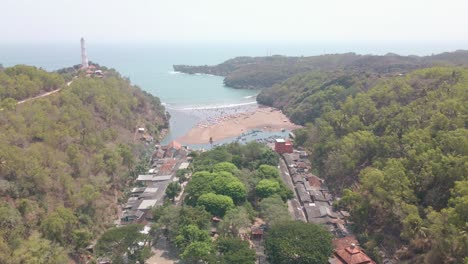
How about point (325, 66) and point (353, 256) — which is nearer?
point (353, 256)

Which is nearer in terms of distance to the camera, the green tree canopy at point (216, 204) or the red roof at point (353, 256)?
the red roof at point (353, 256)

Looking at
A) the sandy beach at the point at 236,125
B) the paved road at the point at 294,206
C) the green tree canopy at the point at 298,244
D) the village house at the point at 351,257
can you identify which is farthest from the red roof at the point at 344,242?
the sandy beach at the point at 236,125

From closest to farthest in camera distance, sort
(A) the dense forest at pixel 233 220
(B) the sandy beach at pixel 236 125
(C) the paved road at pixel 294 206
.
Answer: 1. (A) the dense forest at pixel 233 220
2. (C) the paved road at pixel 294 206
3. (B) the sandy beach at pixel 236 125

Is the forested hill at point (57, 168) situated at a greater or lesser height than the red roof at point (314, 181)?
greater

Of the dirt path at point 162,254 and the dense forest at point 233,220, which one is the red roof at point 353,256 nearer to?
the dense forest at point 233,220

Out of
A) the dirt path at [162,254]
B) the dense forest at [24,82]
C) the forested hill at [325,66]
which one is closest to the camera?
the dirt path at [162,254]

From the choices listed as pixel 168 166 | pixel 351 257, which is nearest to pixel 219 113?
pixel 168 166

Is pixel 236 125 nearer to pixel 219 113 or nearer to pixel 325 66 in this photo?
pixel 219 113
